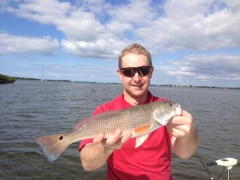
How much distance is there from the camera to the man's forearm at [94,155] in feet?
13.5

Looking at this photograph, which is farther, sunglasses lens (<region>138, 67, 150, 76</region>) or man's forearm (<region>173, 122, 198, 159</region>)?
sunglasses lens (<region>138, 67, 150, 76</region>)

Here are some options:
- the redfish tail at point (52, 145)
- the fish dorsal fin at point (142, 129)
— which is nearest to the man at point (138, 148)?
the fish dorsal fin at point (142, 129)

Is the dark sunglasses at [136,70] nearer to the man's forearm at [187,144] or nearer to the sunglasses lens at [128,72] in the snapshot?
the sunglasses lens at [128,72]

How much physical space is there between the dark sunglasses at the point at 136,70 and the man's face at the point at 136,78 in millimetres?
37

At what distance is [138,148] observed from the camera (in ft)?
14.5

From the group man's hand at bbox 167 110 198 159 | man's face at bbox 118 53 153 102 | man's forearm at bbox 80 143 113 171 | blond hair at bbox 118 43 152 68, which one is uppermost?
blond hair at bbox 118 43 152 68

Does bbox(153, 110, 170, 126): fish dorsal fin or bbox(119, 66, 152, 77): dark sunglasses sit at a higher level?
bbox(119, 66, 152, 77): dark sunglasses

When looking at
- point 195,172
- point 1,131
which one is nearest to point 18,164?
point 1,131

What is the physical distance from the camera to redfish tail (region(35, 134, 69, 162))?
13.6 feet

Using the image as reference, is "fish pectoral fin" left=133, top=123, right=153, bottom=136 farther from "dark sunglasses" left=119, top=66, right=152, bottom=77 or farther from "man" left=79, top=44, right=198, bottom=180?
"dark sunglasses" left=119, top=66, right=152, bottom=77

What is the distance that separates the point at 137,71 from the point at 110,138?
1.25 metres

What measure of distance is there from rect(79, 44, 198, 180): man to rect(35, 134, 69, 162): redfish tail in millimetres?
410

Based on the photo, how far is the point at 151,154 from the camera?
441 cm

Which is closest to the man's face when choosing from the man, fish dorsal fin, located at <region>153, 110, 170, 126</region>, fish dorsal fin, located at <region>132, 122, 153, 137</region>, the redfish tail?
the man
